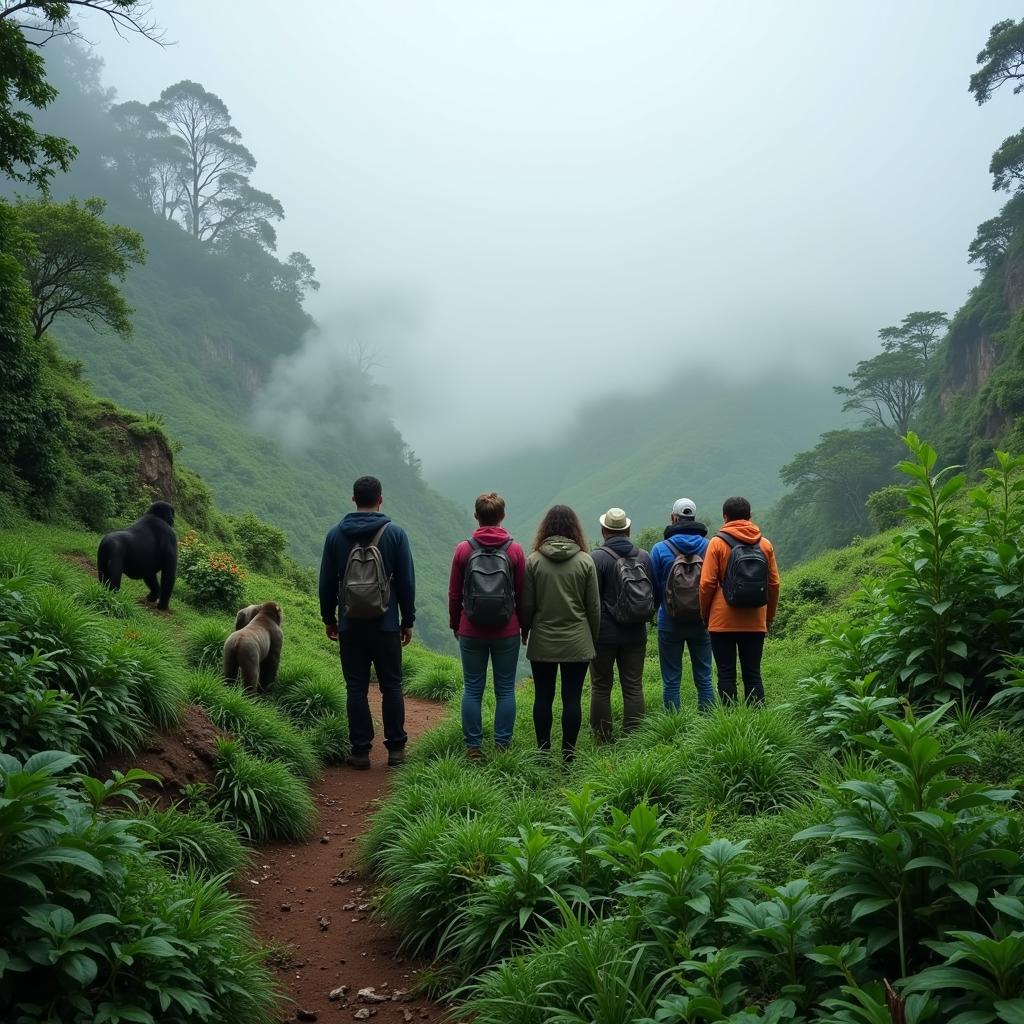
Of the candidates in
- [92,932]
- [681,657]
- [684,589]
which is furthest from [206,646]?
[92,932]

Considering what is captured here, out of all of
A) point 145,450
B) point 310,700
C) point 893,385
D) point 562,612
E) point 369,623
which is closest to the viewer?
point 562,612

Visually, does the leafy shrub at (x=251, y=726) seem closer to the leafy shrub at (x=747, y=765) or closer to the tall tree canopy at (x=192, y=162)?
the leafy shrub at (x=747, y=765)

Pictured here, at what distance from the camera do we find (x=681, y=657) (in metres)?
6.44

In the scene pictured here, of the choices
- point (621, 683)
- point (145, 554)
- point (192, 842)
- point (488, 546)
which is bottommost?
point (192, 842)

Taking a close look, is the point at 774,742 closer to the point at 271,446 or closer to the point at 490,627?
the point at 490,627

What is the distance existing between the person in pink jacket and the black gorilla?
5.68 metres

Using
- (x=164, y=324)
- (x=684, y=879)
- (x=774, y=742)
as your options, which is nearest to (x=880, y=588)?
(x=774, y=742)

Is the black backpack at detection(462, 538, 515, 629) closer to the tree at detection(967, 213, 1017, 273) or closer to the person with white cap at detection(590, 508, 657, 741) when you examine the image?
the person with white cap at detection(590, 508, 657, 741)

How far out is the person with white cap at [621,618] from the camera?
18.8 feet

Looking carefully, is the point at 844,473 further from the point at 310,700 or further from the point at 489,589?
the point at 489,589

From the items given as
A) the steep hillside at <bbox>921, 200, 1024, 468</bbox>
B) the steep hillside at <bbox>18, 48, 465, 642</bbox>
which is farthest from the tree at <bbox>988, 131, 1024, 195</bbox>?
the steep hillside at <bbox>18, 48, 465, 642</bbox>

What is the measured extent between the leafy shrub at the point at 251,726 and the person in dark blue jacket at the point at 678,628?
10.2ft

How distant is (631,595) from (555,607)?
2.19ft

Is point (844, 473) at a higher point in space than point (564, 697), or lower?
higher
